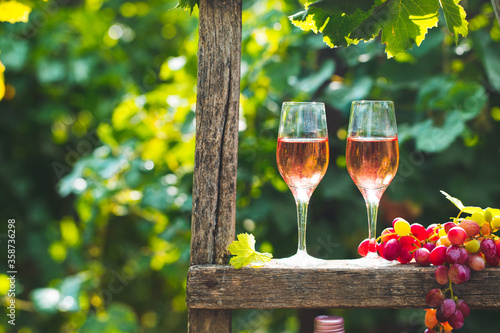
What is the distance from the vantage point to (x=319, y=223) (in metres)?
1.94

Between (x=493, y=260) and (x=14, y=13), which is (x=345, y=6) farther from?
(x=14, y=13)

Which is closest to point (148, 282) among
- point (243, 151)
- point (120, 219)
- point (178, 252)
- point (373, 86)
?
point (120, 219)

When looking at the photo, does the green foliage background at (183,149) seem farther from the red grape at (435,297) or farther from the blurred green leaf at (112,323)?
the red grape at (435,297)

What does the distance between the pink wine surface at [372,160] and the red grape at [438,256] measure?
15 centimetres

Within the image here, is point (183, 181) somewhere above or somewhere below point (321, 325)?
above

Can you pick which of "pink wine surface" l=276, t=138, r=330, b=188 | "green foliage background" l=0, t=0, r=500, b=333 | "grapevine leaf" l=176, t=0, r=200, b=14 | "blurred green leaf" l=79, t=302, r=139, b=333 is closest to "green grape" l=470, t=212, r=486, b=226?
"pink wine surface" l=276, t=138, r=330, b=188

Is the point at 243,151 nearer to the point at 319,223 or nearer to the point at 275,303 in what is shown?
the point at 319,223

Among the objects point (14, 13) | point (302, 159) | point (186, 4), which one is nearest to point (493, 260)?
point (302, 159)

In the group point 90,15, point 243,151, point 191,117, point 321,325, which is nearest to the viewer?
point 321,325

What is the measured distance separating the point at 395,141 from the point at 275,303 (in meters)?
0.37

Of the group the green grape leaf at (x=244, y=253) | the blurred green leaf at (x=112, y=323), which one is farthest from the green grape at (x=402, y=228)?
the blurred green leaf at (x=112, y=323)

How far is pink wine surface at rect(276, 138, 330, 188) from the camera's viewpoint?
93cm

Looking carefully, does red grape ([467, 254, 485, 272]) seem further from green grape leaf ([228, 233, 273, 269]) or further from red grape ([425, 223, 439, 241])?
green grape leaf ([228, 233, 273, 269])

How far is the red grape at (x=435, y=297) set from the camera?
859 millimetres
